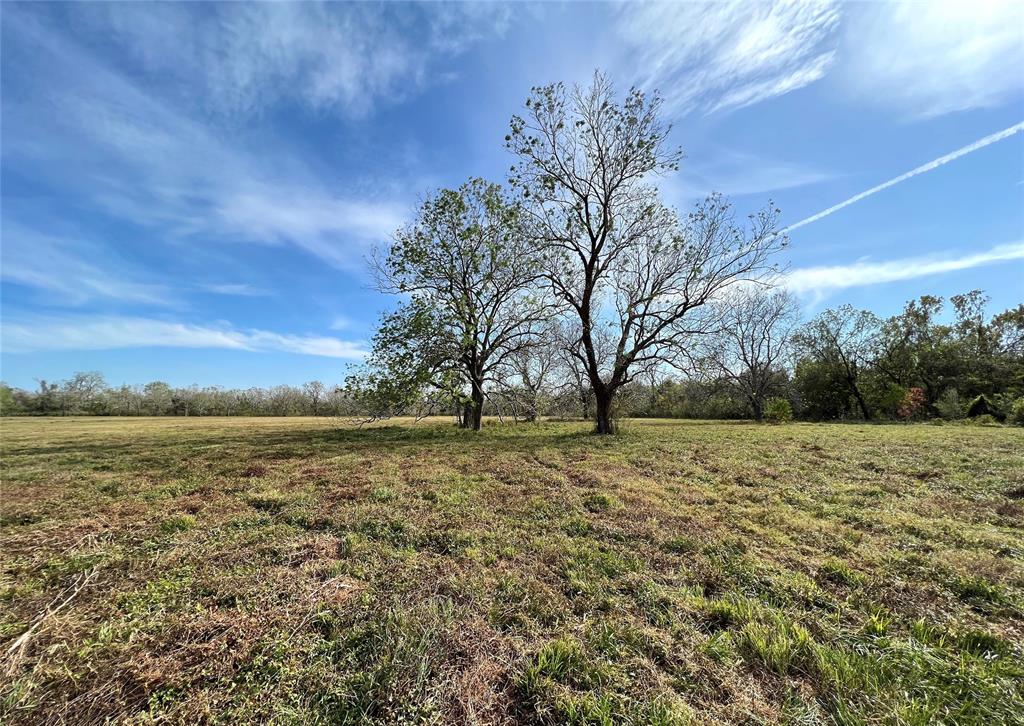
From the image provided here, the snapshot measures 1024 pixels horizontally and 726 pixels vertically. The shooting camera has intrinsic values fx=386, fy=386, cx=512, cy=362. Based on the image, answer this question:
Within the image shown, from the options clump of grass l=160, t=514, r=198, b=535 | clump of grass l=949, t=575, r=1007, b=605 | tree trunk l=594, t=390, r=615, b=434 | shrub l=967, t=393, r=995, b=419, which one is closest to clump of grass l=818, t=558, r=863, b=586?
clump of grass l=949, t=575, r=1007, b=605

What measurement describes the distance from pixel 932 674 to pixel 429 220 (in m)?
19.6

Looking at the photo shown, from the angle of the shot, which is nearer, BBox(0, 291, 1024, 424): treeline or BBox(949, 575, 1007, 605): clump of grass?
BBox(949, 575, 1007, 605): clump of grass

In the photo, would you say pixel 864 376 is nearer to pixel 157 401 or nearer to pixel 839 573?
pixel 839 573

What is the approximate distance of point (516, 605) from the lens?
11.5 ft

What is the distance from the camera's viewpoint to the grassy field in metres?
2.42

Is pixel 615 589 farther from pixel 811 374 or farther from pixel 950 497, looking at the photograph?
pixel 811 374

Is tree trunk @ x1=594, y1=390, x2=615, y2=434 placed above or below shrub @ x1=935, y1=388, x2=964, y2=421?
above

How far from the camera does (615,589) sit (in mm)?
3785

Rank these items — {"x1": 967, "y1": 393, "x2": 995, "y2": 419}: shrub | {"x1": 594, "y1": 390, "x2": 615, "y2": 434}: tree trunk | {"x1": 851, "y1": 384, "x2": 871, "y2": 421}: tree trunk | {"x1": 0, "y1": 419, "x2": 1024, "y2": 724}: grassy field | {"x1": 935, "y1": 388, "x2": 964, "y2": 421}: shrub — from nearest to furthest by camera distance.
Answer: {"x1": 0, "y1": 419, "x2": 1024, "y2": 724}: grassy field
{"x1": 594, "y1": 390, "x2": 615, "y2": 434}: tree trunk
{"x1": 967, "y1": 393, "x2": 995, "y2": 419}: shrub
{"x1": 935, "y1": 388, "x2": 964, "y2": 421}: shrub
{"x1": 851, "y1": 384, "x2": 871, "y2": 421}: tree trunk

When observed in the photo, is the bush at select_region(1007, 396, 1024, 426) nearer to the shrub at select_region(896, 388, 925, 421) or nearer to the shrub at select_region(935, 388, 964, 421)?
the shrub at select_region(935, 388, 964, 421)

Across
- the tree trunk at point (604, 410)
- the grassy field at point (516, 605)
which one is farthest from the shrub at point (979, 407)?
the grassy field at point (516, 605)

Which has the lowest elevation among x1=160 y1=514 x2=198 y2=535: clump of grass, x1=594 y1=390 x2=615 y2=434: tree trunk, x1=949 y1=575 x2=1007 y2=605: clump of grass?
x1=949 y1=575 x2=1007 y2=605: clump of grass

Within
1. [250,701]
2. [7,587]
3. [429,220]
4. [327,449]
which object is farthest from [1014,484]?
[429,220]

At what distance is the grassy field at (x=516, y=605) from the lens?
242cm
